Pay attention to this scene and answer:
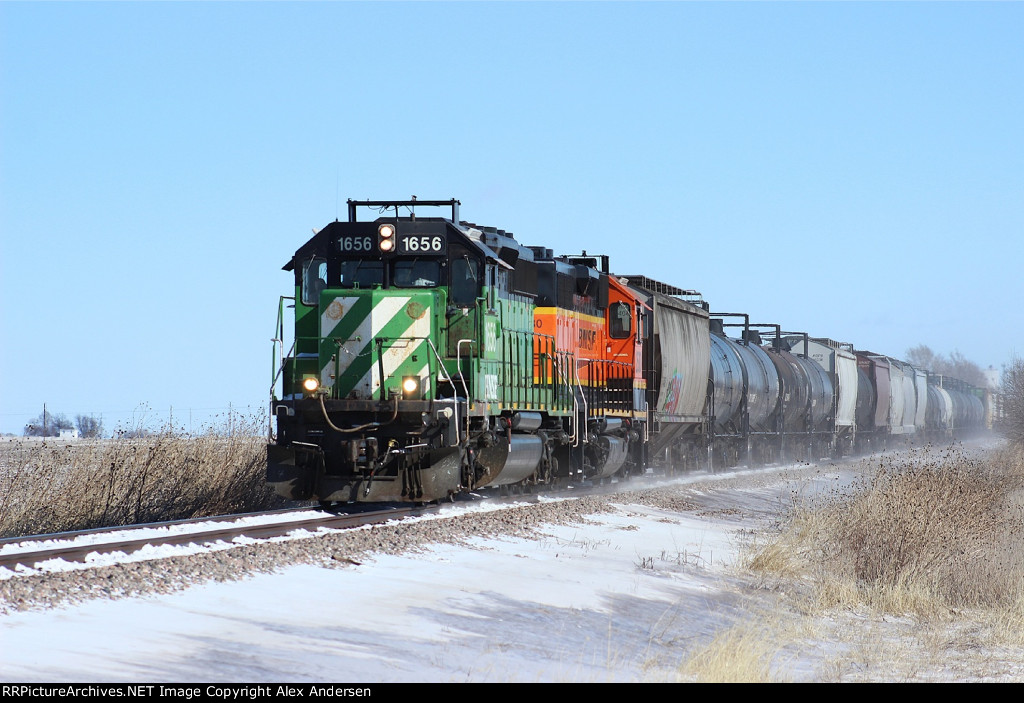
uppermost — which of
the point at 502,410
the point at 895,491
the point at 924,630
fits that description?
the point at 502,410

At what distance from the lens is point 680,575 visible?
1213 cm

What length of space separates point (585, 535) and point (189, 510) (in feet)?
17.2

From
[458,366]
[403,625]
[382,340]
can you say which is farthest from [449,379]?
[403,625]

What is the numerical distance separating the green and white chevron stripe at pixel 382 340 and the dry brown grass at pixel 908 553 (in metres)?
4.81

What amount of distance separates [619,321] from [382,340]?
25.8 feet

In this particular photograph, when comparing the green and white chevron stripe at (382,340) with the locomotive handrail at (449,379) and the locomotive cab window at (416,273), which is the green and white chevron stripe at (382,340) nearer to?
the locomotive handrail at (449,379)

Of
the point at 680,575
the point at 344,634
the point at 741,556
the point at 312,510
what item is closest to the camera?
the point at 344,634

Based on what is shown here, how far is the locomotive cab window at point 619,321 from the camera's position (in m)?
22.1

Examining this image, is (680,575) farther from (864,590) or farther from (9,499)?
(9,499)

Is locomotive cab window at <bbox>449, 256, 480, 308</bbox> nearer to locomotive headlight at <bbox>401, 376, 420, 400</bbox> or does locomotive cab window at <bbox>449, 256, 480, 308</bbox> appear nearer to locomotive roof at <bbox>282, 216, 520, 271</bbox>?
locomotive roof at <bbox>282, 216, 520, 271</bbox>

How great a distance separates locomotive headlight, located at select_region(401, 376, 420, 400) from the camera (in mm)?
15070

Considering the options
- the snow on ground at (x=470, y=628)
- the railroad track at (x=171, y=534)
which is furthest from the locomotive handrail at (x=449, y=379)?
the snow on ground at (x=470, y=628)

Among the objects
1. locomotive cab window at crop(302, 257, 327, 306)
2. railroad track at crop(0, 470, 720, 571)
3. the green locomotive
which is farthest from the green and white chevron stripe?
railroad track at crop(0, 470, 720, 571)

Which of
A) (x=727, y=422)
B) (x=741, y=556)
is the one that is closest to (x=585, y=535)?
(x=741, y=556)
